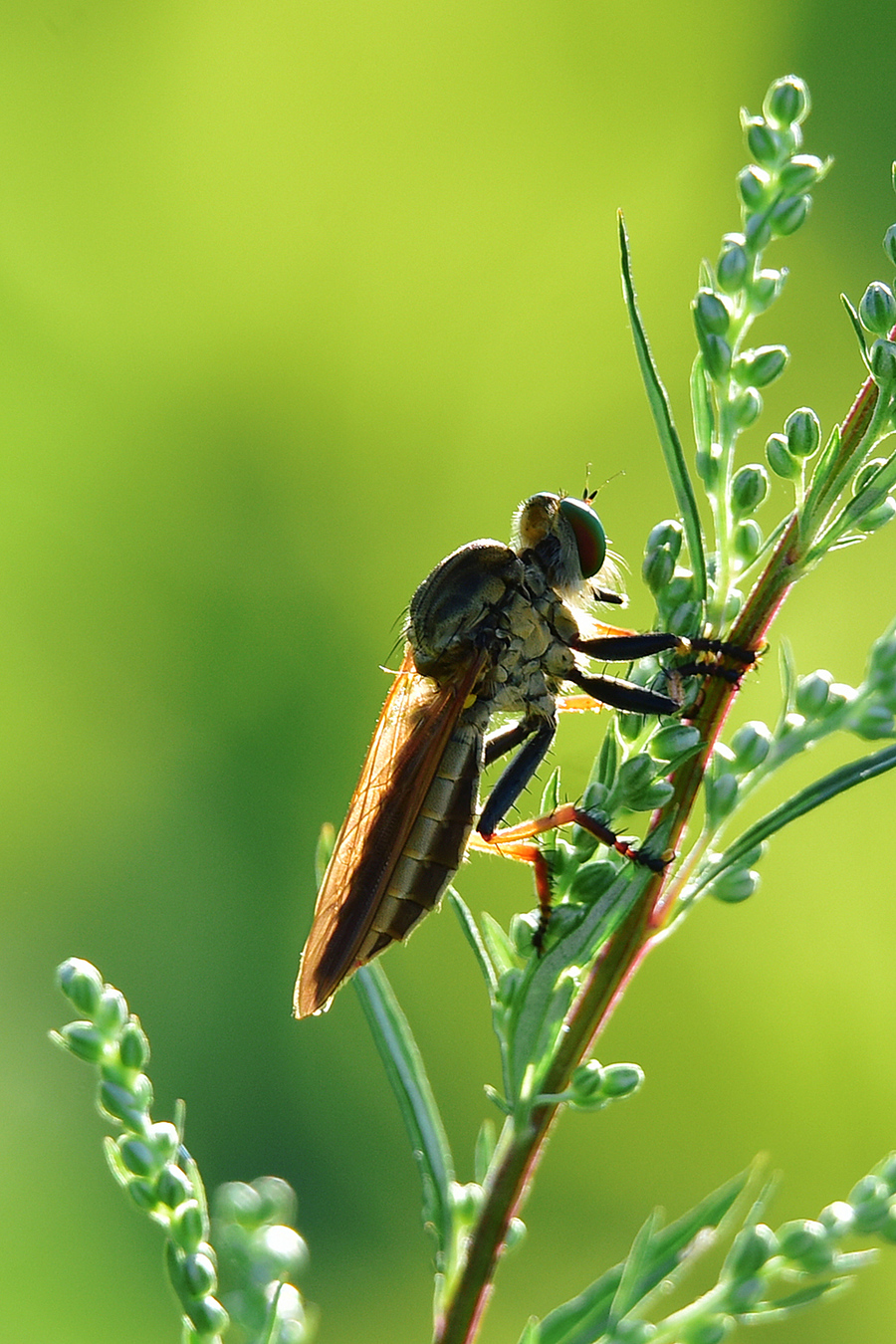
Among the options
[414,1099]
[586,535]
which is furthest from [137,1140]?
[586,535]

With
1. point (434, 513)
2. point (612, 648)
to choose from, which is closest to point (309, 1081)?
point (434, 513)

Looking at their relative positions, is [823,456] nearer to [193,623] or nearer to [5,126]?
[193,623]

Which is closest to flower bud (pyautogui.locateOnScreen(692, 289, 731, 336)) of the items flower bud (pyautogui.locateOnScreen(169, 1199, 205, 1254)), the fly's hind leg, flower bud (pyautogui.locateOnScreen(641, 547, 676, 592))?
flower bud (pyautogui.locateOnScreen(641, 547, 676, 592))

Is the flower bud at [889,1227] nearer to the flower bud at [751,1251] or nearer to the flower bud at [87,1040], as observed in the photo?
the flower bud at [751,1251]

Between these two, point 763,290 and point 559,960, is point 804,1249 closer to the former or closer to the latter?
point 559,960

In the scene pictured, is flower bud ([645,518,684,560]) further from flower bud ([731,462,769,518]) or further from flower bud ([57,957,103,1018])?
flower bud ([57,957,103,1018])

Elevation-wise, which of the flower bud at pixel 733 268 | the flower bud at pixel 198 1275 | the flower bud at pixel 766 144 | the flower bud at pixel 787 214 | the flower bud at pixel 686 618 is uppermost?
the flower bud at pixel 766 144

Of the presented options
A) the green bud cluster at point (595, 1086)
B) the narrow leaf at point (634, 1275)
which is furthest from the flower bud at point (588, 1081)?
the narrow leaf at point (634, 1275)
